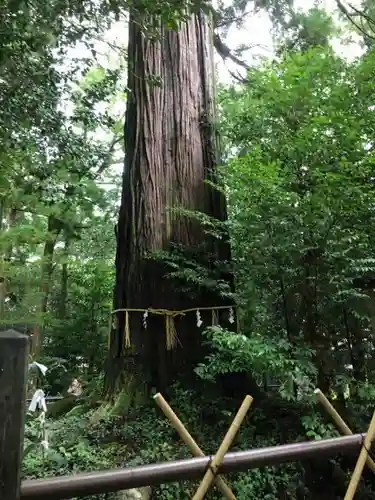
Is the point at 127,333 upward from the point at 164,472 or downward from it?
upward

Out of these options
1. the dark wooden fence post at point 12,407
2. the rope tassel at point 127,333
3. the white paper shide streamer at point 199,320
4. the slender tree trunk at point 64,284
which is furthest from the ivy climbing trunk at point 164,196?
the slender tree trunk at point 64,284

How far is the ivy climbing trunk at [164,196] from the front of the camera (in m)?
4.64

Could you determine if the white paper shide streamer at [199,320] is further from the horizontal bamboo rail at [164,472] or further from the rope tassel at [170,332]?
the horizontal bamboo rail at [164,472]

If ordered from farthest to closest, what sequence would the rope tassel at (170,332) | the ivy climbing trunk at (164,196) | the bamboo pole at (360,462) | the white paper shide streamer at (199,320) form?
the ivy climbing trunk at (164,196), the rope tassel at (170,332), the white paper shide streamer at (199,320), the bamboo pole at (360,462)

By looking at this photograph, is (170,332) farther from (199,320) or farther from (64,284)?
(64,284)

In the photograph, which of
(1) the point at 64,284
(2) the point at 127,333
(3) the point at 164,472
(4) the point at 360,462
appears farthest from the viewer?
(1) the point at 64,284

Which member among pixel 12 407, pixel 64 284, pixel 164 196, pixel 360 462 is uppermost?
pixel 164 196

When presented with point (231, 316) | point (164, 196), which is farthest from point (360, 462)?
point (164, 196)

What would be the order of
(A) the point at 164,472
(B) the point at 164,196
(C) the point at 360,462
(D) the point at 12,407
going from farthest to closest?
(B) the point at 164,196, (C) the point at 360,462, (A) the point at 164,472, (D) the point at 12,407

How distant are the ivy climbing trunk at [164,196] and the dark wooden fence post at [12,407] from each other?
3357mm

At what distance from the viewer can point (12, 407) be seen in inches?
48.0

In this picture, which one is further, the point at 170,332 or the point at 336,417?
the point at 170,332

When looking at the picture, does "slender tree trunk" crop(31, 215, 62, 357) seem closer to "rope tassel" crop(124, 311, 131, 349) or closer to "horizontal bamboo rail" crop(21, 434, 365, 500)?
"rope tassel" crop(124, 311, 131, 349)

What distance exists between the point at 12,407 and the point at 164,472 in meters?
0.71
